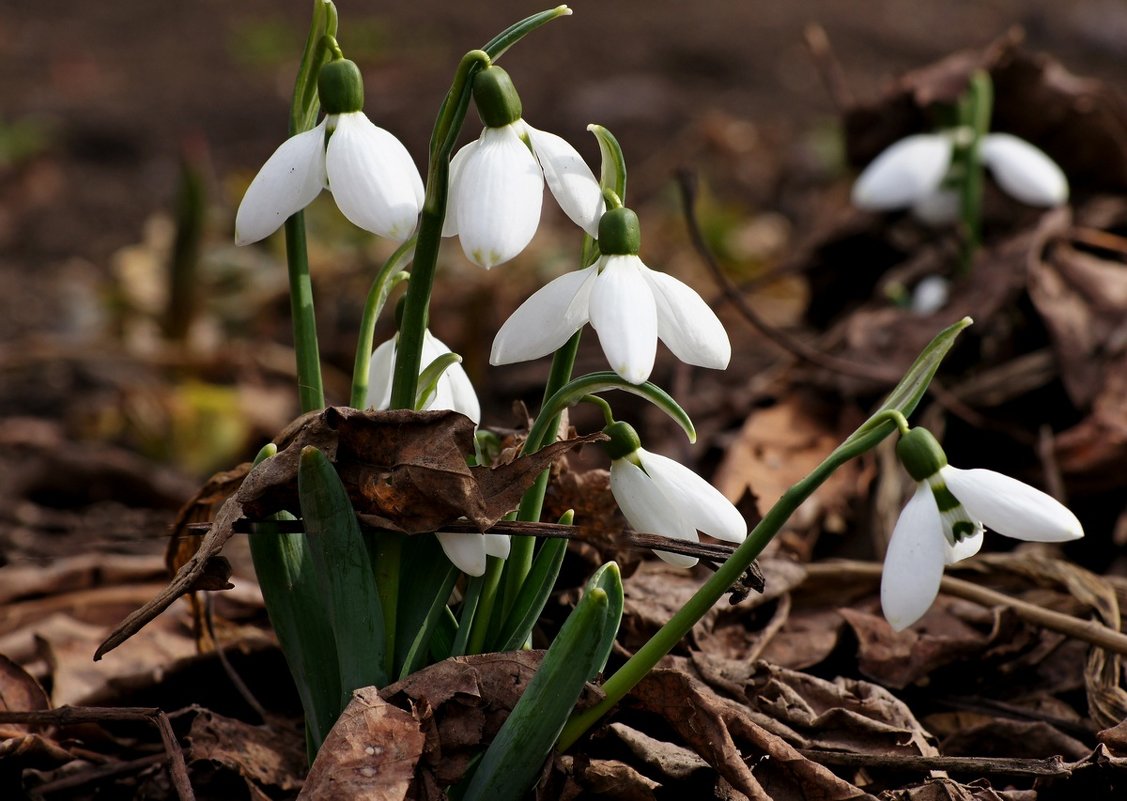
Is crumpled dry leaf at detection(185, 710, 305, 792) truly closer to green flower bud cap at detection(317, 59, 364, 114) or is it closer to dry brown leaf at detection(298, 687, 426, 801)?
dry brown leaf at detection(298, 687, 426, 801)

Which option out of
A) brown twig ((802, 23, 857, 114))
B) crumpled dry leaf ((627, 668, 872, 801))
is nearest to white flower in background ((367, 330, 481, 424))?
crumpled dry leaf ((627, 668, 872, 801))

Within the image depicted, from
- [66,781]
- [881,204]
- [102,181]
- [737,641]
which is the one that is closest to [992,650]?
[737,641]

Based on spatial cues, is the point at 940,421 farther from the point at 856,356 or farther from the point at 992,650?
the point at 992,650

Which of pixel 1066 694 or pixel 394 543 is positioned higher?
pixel 394 543

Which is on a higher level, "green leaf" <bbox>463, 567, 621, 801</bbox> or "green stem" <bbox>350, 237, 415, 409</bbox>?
"green stem" <bbox>350, 237, 415, 409</bbox>

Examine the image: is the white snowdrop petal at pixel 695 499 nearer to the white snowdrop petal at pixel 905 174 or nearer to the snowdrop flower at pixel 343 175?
the snowdrop flower at pixel 343 175

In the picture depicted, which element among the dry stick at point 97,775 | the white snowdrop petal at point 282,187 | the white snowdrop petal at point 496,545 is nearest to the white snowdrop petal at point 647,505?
the white snowdrop petal at point 496,545
